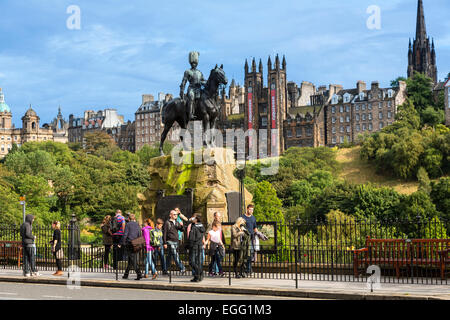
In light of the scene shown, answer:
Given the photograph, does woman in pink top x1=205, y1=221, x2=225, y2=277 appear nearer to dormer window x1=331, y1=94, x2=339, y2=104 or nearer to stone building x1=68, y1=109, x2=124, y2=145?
dormer window x1=331, y1=94, x2=339, y2=104

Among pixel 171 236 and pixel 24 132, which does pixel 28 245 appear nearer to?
pixel 171 236

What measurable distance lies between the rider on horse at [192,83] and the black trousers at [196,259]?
18.6 ft

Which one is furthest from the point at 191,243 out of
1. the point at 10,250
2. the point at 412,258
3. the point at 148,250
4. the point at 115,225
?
the point at 10,250

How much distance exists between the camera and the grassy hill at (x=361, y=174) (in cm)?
8619

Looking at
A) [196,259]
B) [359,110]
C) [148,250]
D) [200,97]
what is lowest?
[196,259]

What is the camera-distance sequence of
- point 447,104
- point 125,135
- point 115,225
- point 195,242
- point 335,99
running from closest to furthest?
point 195,242, point 115,225, point 447,104, point 335,99, point 125,135

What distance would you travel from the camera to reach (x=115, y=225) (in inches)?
794

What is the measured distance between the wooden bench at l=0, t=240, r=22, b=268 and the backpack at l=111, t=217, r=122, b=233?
14.8 ft

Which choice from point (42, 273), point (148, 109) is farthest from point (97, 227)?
point (148, 109)

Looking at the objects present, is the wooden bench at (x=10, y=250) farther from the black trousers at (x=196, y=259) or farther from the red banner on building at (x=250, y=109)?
the red banner on building at (x=250, y=109)

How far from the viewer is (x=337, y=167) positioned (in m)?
97.0

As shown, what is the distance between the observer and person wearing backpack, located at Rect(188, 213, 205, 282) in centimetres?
1643

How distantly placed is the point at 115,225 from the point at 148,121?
466ft

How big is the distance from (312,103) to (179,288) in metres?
123
